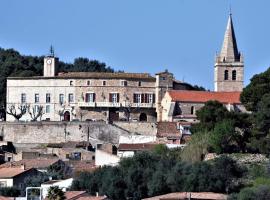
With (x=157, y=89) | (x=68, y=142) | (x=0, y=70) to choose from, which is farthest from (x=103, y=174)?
(x=0, y=70)

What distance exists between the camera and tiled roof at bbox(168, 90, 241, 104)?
Answer: 282 ft

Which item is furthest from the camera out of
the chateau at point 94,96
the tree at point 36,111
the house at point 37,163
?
the tree at point 36,111

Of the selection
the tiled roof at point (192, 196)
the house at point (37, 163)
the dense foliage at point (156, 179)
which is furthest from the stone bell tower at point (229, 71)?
the tiled roof at point (192, 196)

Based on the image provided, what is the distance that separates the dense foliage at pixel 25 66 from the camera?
98906 mm

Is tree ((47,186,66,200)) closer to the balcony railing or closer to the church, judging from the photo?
the church

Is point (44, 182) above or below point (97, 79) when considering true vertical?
below

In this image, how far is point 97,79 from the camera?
89.8 meters

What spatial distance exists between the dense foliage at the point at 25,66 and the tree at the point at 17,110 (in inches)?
187

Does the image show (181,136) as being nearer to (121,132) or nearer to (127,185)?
(121,132)

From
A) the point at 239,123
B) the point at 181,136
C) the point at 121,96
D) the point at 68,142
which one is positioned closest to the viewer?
the point at 239,123

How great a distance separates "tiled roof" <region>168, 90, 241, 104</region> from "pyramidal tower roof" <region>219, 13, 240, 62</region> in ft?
24.0

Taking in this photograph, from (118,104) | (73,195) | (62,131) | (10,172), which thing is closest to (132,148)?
(62,131)

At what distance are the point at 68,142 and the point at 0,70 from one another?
60.6 feet

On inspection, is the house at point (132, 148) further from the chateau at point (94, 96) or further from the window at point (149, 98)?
the window at point (149, 98)
